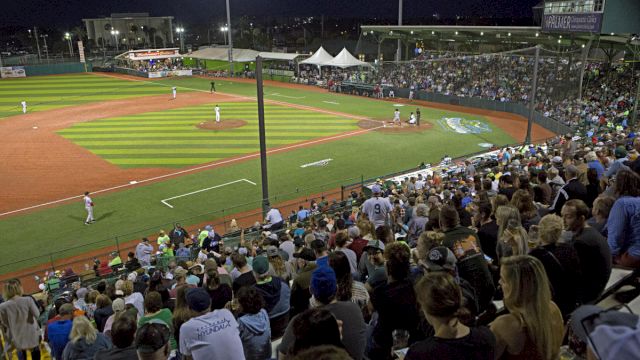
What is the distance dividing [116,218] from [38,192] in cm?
589

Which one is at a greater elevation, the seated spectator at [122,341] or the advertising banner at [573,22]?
the advertising banner at [573,22]

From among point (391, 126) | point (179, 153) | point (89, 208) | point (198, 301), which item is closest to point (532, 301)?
point (198, 301)

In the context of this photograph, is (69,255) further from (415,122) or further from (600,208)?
(415,122)

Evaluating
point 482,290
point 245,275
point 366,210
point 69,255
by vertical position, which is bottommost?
point 69,255

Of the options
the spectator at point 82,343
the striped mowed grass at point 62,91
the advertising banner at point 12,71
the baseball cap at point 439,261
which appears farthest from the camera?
the advertising banner at point 12,71

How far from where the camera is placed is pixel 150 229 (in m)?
17.8

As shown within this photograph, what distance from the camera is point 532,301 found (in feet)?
10.7

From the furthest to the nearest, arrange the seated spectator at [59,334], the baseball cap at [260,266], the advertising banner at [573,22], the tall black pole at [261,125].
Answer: the advertising banner at [573,22], the tall black pole at [261,125], the seated spectator at [59,334], the baseball cap at [260,266]

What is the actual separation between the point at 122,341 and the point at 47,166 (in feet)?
83.6

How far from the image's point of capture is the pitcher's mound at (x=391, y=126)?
33.0 meters

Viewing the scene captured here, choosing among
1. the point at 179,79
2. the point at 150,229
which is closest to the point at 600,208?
the point at 150,229

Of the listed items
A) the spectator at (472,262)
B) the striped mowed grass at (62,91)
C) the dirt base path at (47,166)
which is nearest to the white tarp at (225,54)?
the striped mowed grass at (62,91)

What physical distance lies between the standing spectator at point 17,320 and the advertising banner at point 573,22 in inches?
1207

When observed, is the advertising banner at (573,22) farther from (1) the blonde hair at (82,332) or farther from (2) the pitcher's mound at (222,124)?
(1) the blonde hair at (82,332)
